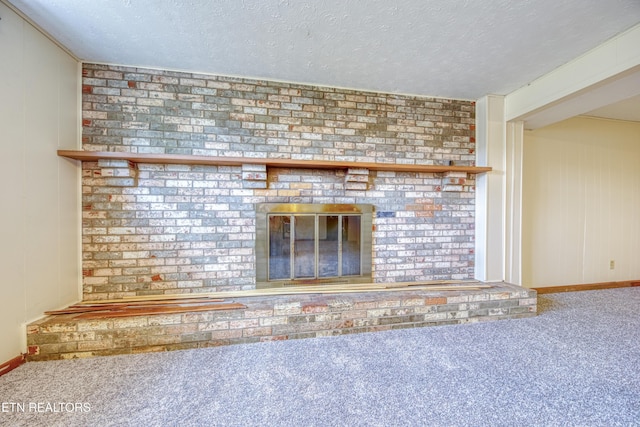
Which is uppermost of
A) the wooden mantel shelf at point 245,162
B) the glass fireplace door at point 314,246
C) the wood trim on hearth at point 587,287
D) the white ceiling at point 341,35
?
the white ceiling at point 341,35

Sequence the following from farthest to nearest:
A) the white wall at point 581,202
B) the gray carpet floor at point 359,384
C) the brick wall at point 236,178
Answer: the white wall at point 581,202, the brick wall at point 236,178, the gray carpet floor at point 359,384

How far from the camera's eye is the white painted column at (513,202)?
2.82m

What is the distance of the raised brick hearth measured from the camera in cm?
179

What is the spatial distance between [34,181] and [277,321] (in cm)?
195

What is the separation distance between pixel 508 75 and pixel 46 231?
3921mm

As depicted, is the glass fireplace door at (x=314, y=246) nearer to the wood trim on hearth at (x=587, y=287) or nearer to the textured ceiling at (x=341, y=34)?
the textured ceiling at (x=341, y=34)

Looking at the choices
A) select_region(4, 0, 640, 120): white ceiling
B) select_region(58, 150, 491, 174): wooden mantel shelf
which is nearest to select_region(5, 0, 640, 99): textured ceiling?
select_region(4, 0, 640, 120): white ceiling

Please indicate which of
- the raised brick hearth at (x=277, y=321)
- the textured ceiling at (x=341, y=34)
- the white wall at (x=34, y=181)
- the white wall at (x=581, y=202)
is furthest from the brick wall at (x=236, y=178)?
the white wall at (x=581, y=202)

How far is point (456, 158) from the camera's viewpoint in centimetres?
284

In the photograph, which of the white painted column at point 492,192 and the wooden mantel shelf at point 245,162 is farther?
the white painted column at point 492,192

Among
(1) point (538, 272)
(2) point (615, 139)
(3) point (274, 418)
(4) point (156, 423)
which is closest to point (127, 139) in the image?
(4) point (156, 423)

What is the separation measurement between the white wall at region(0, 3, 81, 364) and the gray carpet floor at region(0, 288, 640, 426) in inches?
18.7

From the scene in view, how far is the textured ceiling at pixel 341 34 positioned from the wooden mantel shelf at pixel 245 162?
790 mm

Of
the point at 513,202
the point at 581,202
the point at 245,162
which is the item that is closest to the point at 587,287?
the point at 581,202
